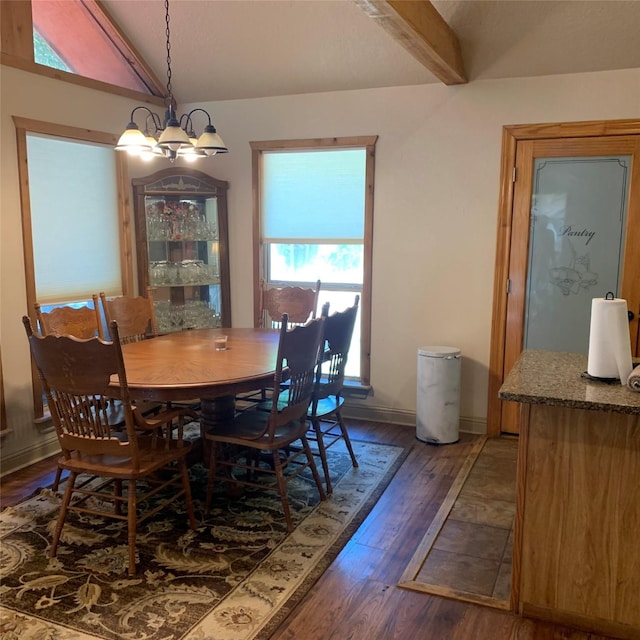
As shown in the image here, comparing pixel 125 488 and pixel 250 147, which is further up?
pixel 250 147

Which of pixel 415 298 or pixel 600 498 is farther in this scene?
pixel 415 298

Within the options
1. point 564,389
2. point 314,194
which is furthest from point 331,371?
point 314,194

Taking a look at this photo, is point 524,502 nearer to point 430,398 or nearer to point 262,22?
point 430,398

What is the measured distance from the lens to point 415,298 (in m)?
4.39

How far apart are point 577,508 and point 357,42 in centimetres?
311

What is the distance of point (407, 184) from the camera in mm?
4293

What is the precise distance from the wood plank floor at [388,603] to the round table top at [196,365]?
91cm

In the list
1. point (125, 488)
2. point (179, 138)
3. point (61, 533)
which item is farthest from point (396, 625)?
point (179, 138)

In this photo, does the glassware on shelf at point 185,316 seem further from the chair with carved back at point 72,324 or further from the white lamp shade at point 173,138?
the white lamp shade at point 173,138

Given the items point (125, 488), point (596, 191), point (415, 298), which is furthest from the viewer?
point (415, 298)

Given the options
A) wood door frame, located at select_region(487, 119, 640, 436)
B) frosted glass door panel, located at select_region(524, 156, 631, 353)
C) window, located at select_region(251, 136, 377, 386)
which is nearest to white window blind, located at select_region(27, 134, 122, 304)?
window, located at select_region(251, 136, 377, 386)

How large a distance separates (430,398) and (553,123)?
6.46 feet

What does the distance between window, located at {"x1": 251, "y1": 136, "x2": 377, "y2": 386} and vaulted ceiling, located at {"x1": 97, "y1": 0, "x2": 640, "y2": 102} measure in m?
0.46

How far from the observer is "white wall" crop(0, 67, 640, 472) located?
3650mm
